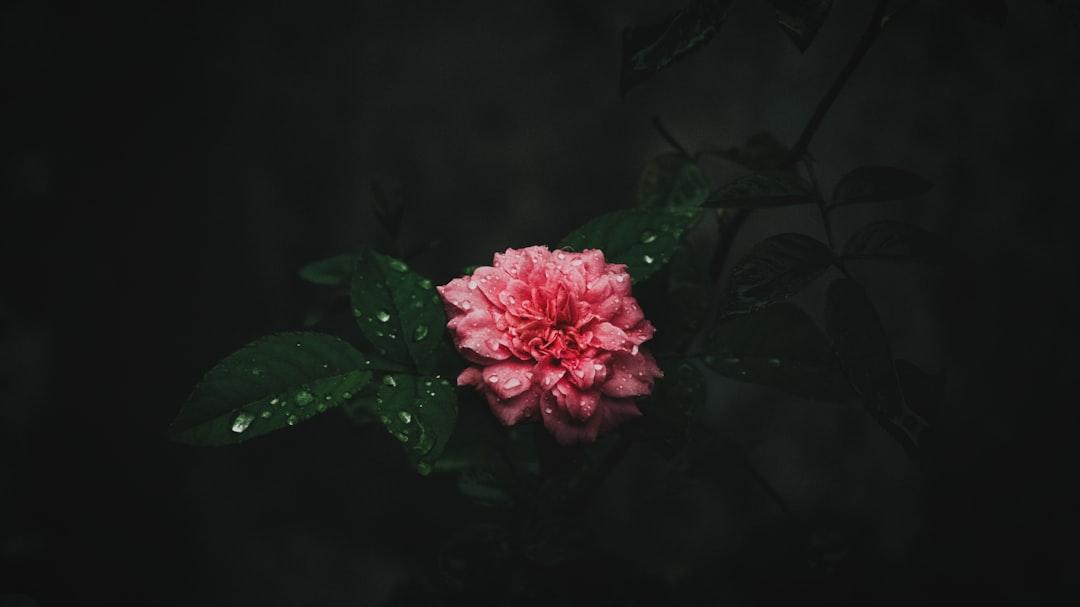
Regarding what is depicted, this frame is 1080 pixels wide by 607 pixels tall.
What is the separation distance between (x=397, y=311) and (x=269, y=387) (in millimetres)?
134

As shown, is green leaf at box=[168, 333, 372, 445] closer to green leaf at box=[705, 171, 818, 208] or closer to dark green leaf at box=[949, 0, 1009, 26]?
green leaf at box=[705, 171, 818, 208]

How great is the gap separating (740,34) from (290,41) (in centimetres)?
98

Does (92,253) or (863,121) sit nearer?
(863,121)

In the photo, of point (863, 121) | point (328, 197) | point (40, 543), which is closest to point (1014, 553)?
point (863, 121)

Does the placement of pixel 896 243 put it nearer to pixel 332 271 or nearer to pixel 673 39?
pixel 673 39

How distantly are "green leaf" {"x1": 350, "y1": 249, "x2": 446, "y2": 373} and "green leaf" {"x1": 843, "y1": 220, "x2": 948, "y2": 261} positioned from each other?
0.41m

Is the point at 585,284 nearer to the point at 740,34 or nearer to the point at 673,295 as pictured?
the point at 673,295

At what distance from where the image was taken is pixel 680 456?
86 cm

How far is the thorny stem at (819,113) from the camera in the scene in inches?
20.7

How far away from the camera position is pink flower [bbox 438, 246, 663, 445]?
51 centimetres

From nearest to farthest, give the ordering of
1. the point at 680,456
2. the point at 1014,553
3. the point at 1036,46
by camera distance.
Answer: the point at 680,456 < the point at 1036,46 < the point at 1014,553

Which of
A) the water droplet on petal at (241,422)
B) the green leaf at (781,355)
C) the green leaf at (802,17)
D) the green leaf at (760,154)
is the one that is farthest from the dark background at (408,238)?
the water droplet on petal at (241,422)

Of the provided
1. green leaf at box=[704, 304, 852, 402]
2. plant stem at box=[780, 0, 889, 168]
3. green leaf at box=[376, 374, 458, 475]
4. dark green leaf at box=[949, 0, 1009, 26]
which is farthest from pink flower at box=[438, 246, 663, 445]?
dark green leaf at box=[949, 0, 1009, 26]

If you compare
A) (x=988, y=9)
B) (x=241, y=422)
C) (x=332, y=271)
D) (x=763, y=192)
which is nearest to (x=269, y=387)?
(x=241, y=422)
